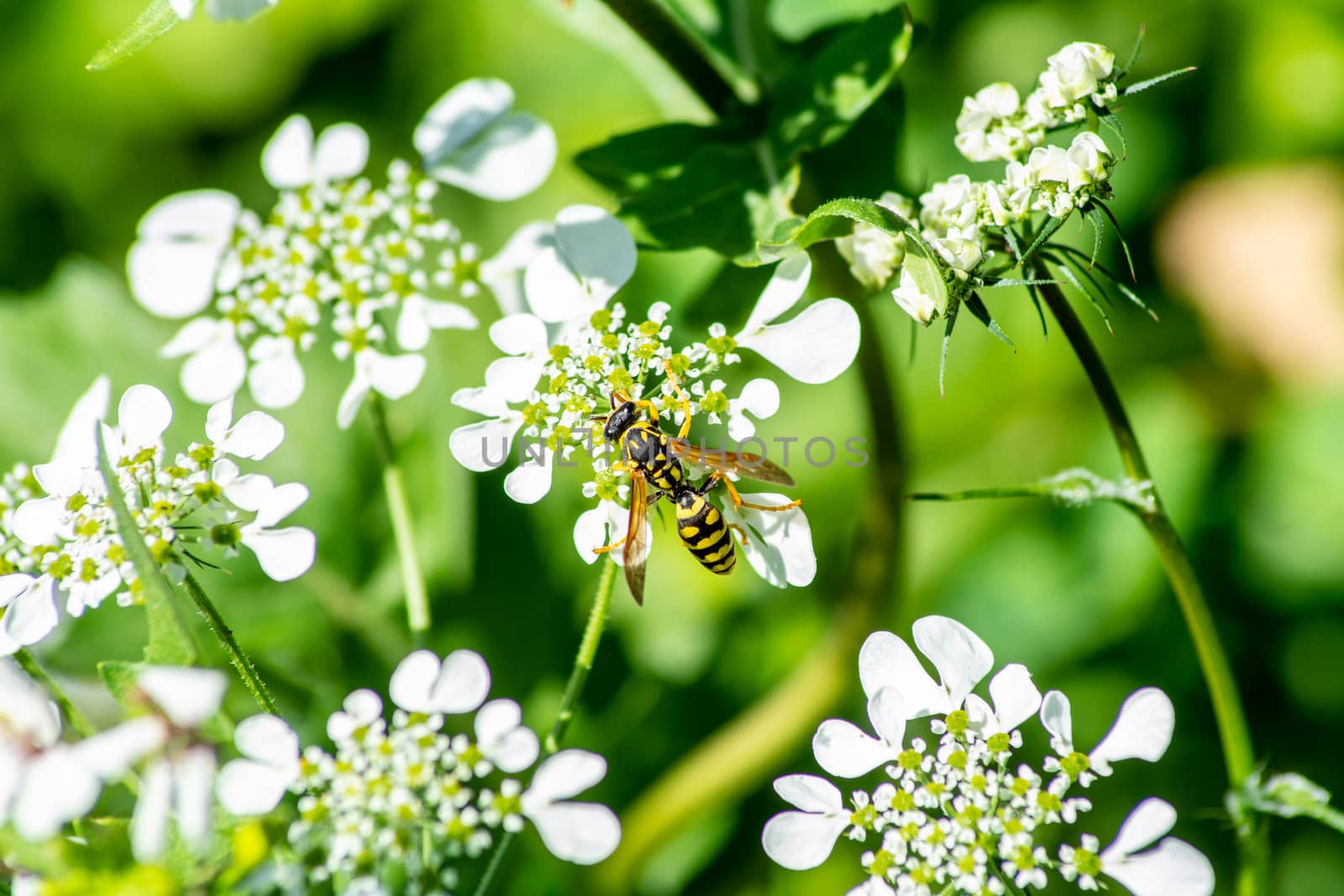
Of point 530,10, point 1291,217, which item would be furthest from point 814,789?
point 1291,217

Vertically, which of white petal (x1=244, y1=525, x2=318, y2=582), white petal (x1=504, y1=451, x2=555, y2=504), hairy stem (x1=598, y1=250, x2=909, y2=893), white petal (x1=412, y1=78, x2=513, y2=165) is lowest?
hairy stem (x1=598, y1=250, x2=909, y2=893)

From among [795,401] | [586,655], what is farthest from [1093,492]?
[795,401]

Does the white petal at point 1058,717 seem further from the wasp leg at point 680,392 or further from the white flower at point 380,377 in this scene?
the white flower at point 380,377

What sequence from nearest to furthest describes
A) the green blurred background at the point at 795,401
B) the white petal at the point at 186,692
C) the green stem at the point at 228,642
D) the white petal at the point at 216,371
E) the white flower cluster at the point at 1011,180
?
the white petal at the point at 186,692
the white flower cluster at the point at 1011,180
the green stem at the point at 228,642
the white petal at the point at 216,371
the green blurred background at the point at 795,401

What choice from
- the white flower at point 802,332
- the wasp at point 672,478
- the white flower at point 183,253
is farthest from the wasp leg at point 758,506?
the white flower at point 183,253

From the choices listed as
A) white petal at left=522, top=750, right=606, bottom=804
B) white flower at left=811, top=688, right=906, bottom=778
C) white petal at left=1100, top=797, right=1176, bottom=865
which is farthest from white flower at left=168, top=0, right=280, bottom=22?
white petal at left=1100, top=797, right=1176, bottom=865

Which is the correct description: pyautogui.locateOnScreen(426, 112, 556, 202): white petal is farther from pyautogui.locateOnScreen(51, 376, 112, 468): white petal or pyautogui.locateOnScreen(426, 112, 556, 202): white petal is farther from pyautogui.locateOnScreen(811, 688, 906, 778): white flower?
pyautogui.locateOnScreen(811, 688, 906, 778): white flower

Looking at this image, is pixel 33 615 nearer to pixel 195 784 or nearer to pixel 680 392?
pixel 195 784
